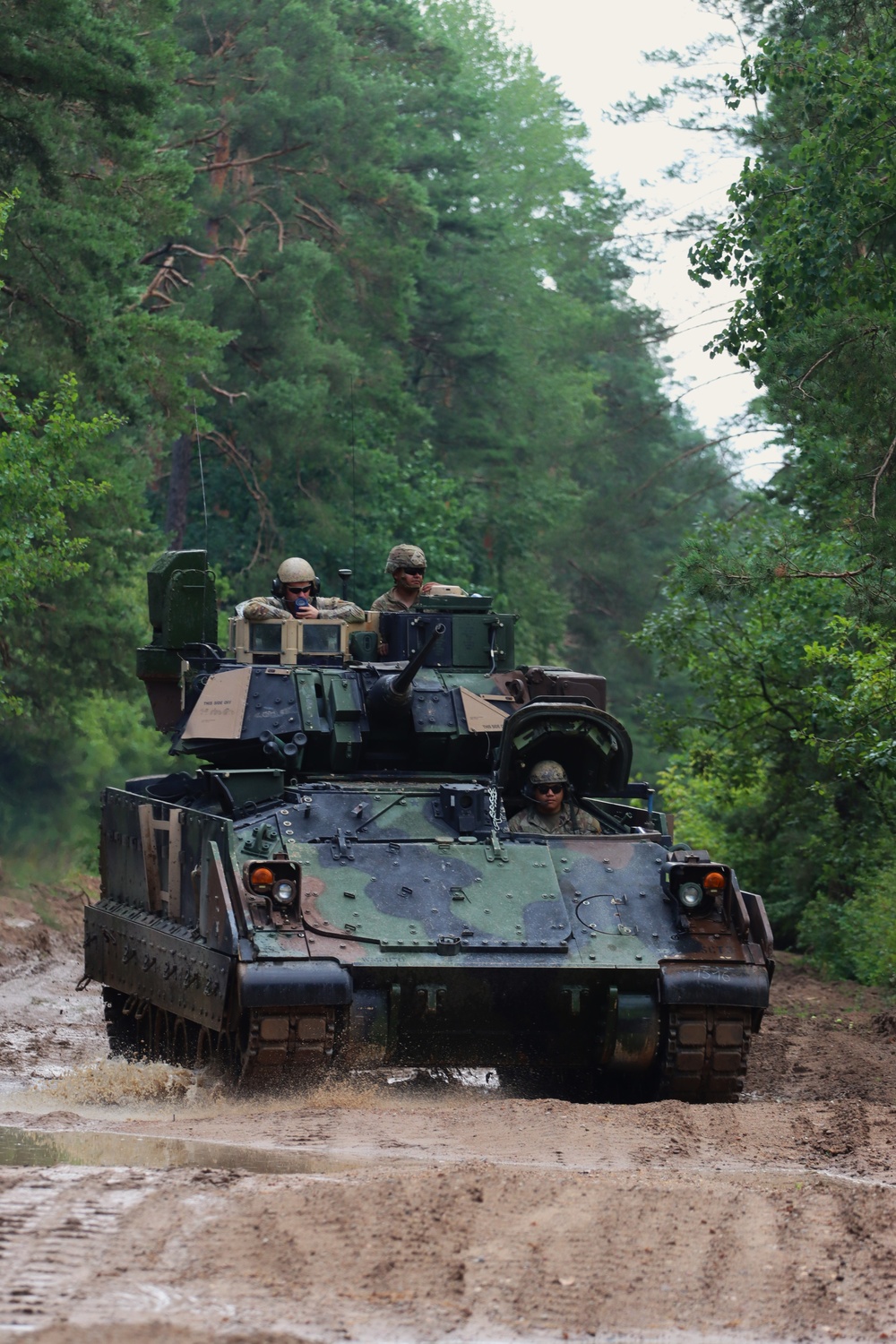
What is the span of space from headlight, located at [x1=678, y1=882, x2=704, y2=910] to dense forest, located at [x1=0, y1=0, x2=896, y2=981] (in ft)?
10.2

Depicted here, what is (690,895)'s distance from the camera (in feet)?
35.7

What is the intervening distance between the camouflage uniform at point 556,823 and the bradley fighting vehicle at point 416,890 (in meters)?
0.14

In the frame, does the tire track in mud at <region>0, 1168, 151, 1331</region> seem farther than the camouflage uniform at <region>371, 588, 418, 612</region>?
No

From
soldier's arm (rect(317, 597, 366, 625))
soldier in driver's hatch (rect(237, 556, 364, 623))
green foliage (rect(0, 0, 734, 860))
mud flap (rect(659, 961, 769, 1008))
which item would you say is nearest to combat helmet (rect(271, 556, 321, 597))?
soldier in driver's hatch (rect(237, 556, 364, 623))

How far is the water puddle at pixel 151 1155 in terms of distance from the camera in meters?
8.08

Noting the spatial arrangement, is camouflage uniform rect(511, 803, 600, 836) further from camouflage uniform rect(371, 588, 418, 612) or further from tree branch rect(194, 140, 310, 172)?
tree branch rect(194, 140, 310, 172)

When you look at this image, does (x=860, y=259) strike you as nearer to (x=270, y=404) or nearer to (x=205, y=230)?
(x=270, y=404)

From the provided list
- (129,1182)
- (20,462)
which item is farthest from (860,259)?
(129,1182)

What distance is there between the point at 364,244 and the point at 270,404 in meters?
5.02

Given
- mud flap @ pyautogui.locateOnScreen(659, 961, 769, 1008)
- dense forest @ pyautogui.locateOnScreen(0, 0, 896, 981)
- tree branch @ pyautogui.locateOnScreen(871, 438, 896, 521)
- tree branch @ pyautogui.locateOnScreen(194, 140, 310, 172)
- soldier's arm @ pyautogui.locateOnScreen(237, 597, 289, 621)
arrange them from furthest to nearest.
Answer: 1. tree branch @ pyautogui.locateOnScreen(194, 140, 310, 172)
2. dense forest @ pyautogui.locateOnScreen(0, 0, 896, 981)
3. tree branch @ pyautogui.locateOnScreen(871, 438, 896, 521)
4. soldier's arm @ pyautogui.locateOnScreen(237, 597, 289, 621)
5. mud flap @ pyautogui.locateOnScreen(659, 961, 769, 1008)

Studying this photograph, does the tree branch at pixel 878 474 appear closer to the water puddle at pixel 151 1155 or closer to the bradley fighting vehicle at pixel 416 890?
the bradley fighting vehicle at pixel 416 890

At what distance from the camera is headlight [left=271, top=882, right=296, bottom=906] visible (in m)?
10.4

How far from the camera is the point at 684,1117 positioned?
995cm

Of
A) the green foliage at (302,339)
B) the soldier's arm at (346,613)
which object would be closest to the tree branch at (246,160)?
the green foliage at (302,339)
